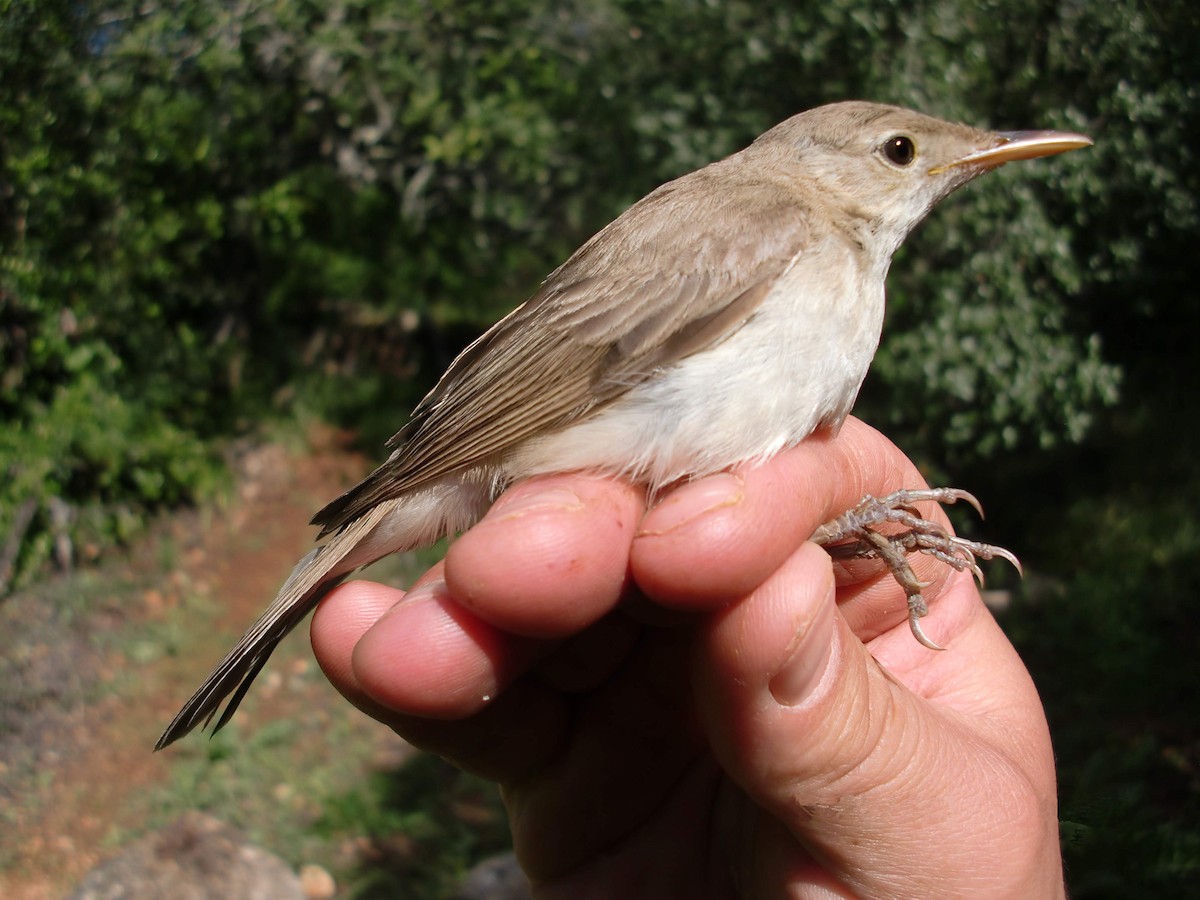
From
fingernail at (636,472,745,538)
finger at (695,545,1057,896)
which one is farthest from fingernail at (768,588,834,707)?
fingernail at (636,472,745,538)

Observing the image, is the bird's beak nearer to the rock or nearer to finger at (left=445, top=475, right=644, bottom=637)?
finger at (left=445, top=475, right=644, bottom=637)

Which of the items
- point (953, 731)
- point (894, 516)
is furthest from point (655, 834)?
point (894, 516)

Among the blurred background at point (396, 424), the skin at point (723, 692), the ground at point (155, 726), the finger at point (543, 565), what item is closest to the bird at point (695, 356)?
the skin at point (723, 692)

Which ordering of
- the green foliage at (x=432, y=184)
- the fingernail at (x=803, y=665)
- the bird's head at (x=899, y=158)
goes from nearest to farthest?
the fingernail at (x=803, y=665) < the bird's head at (x=899, y=158) < the green foliage at (x=432, y=184)

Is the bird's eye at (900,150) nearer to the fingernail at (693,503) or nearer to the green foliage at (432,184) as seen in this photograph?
the fingernail at (693,503)

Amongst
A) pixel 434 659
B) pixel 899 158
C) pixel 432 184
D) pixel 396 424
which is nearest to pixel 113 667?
pixel 396 424
